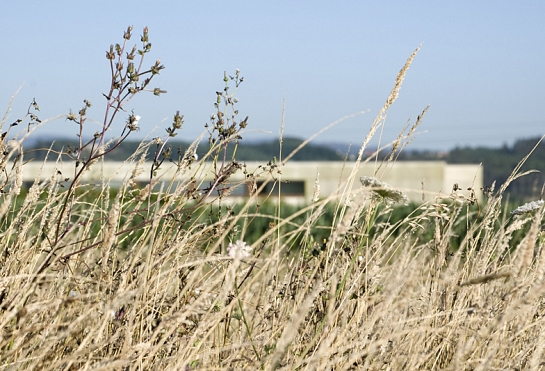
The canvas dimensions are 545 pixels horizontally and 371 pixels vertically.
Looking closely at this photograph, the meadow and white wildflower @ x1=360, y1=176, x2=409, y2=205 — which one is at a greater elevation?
white wildflower @ x1=360, y1=176, x2=409, y2=205

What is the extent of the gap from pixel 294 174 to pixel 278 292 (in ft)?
119

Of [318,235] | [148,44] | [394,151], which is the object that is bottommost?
[318,235]

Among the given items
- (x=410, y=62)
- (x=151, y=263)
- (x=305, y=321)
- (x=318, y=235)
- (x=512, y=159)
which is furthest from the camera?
(x=512, y=159)

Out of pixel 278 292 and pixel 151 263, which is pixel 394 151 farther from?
pixel 151 263

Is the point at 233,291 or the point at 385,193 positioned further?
the point at 233,291

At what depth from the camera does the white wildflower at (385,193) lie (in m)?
1.76

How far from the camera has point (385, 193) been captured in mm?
1859

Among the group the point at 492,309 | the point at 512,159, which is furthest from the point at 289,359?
the point at 512,159

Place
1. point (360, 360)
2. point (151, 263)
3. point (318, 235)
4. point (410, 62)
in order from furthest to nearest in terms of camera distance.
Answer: point (318, 235) → point (410, 62) → point (151, 263) → point (360, 360)

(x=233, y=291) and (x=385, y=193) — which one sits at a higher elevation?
(x=385, y=193)

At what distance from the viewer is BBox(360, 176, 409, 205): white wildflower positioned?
1761 mm

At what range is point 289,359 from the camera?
1.80 meters

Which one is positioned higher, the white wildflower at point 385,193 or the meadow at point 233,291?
the white wildflower at point 385,193

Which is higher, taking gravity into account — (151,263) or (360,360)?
(151,263)
